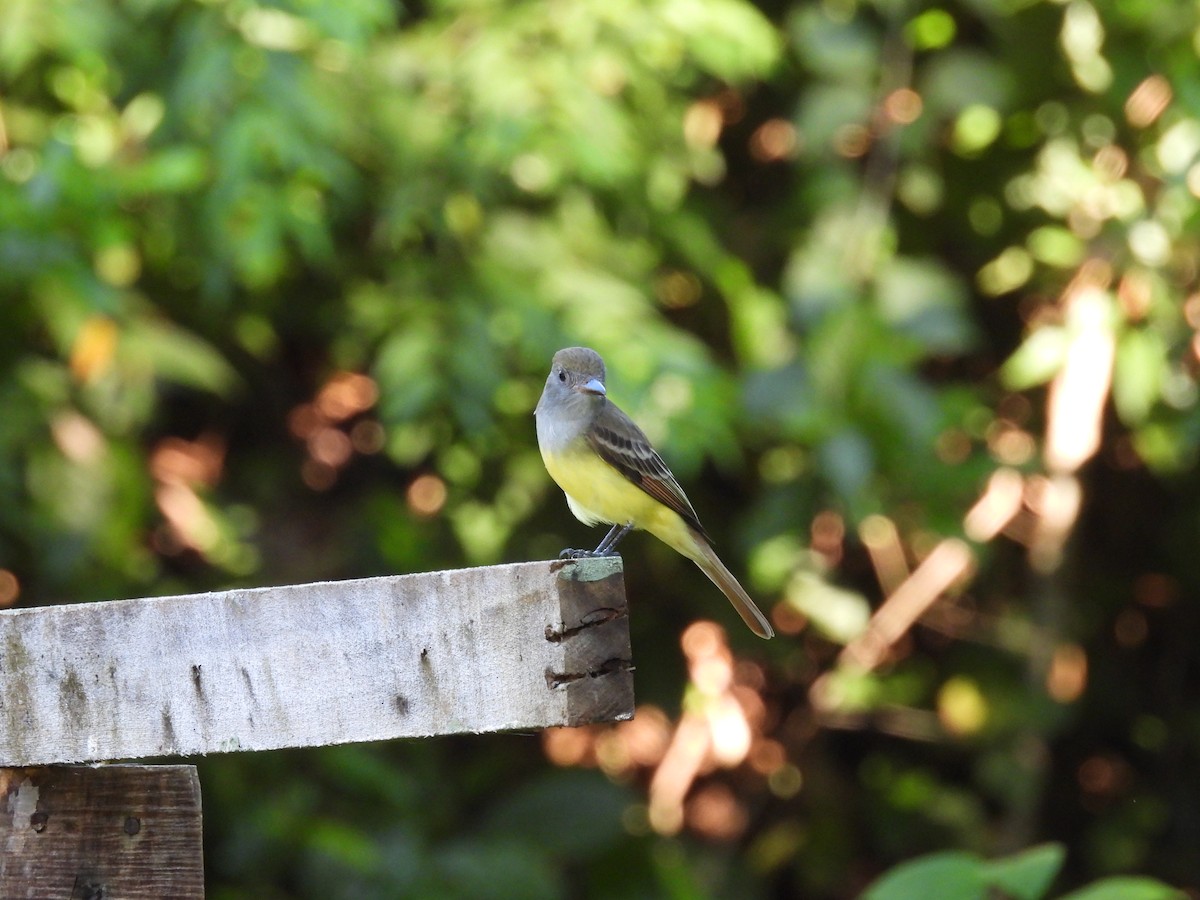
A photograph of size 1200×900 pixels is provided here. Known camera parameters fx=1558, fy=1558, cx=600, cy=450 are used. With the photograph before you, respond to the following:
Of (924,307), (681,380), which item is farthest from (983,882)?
(924,307)

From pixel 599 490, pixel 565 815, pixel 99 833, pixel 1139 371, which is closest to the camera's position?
pixel 99 833

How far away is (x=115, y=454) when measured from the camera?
5.88 meters

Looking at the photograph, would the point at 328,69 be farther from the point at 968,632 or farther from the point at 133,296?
the point at 968,632

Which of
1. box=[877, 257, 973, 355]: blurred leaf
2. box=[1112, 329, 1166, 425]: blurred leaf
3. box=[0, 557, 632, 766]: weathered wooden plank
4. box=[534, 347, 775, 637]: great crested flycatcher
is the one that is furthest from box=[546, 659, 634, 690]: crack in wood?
box=[1112, 329, 1166, 425]: blurred leaf

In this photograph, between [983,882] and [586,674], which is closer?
[586,674]

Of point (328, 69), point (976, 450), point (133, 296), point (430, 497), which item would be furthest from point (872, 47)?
point (133, 296)

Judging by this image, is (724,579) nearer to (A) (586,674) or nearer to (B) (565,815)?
(B) (565,815)

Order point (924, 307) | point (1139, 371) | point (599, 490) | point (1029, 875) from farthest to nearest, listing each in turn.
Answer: point (1139, 371) → point (924, 307) → point (599, 490) → point (1029, 875)

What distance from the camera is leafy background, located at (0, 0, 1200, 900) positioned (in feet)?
18.2

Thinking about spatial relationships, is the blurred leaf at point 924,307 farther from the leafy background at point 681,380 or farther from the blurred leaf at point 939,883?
the blurred leaf at point 939,883

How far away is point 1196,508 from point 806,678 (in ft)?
6.46

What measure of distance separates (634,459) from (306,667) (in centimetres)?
232

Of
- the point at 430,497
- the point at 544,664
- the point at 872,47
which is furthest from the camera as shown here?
the point at 430,497

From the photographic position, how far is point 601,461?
14.4 feet
